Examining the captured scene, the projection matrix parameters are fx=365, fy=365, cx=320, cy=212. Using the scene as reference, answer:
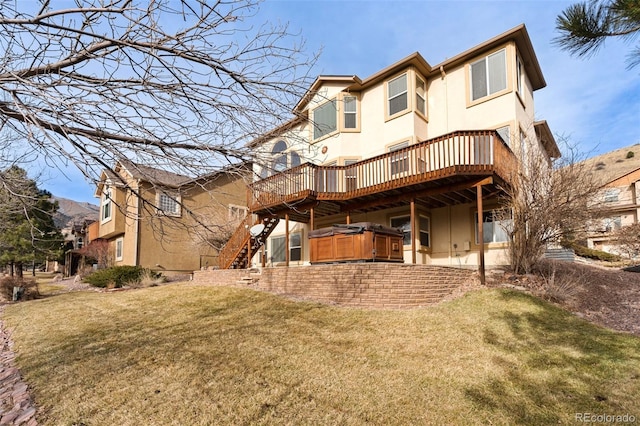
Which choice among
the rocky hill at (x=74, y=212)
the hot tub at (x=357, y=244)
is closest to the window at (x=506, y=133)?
the hot tub at (x=357, y=244)

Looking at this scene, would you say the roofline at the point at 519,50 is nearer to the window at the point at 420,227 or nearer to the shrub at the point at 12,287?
the window at the point at 420,227

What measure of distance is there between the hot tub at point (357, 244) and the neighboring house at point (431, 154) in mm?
70

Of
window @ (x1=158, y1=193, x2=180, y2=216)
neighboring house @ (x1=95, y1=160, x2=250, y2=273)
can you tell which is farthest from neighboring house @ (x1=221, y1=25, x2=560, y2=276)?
neighboring house @ (x1=95, y1=160, x2=250, y2=273)

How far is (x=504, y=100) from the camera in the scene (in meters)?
12.3

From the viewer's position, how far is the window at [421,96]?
1402 cm

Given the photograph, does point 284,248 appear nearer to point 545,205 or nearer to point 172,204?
point 545,205

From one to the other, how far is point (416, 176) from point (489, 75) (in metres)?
5.05

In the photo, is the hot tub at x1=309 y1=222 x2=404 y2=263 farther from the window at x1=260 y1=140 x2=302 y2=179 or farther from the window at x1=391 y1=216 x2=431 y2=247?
the window at x1=260 y1=140 x2=302 y2=179

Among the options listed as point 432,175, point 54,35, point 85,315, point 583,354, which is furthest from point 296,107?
point 85,315

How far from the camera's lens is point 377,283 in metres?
9.06

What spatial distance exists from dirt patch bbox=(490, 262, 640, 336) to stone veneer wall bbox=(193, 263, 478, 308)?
1.49 metres

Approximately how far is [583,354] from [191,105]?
6544mm

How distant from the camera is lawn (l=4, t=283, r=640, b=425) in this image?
155 inches

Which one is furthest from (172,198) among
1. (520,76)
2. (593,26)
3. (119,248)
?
(119,248)
